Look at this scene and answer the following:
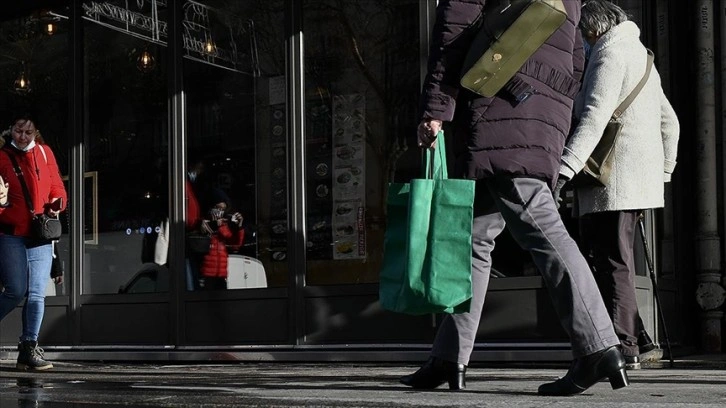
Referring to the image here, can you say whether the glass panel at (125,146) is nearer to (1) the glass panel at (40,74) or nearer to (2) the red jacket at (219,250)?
(1) the glass panel at (40,74)

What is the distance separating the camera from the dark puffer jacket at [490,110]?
4.29 meters

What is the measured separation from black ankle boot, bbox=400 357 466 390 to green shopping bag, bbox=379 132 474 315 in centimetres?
29

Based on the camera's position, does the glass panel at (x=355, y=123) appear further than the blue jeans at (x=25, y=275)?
Yes

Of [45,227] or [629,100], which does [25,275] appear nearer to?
[45,227]

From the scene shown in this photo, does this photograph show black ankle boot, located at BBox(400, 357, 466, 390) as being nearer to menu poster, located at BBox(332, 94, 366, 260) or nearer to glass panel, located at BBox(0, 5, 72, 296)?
menu poster, located at BBox(332, 94, 366, 260)

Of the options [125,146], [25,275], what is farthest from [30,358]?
[125,146]

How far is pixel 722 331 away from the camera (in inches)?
319

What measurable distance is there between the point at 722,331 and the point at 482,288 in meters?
4.22

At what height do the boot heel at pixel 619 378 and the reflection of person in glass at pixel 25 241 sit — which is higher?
the reflection of person in glass at pixel 25 241

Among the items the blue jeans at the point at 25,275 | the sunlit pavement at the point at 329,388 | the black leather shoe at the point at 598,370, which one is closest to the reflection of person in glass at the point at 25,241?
the blue jeans at the point at 25,275

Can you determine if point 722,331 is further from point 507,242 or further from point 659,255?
point 507,242

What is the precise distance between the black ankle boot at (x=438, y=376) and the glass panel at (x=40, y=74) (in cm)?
583

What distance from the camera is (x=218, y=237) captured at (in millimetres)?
8914

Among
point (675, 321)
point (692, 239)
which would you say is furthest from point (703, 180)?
point (675, 321)
